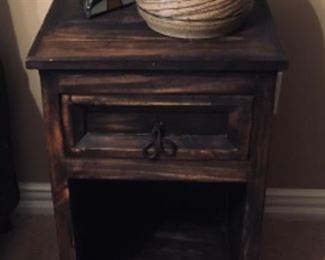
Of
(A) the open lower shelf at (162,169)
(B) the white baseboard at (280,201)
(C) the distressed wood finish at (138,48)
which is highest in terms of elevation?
(C) the distressed wood finish at (138,48)

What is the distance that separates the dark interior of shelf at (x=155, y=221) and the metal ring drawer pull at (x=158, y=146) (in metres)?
0.26

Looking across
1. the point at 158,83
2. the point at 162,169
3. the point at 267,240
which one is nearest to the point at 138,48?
the point at 158,83

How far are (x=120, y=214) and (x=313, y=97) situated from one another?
0.49 meters

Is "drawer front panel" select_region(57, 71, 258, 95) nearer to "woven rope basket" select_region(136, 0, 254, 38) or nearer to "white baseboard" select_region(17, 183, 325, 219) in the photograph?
"woven rope basket" select_region(136, 0, 254, 38)

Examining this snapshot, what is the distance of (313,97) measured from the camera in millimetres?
1439

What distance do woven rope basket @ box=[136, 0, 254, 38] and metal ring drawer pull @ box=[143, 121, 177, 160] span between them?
15 centimetres

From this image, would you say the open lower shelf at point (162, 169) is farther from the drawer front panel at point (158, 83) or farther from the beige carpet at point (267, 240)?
the beige carpet at point (267, 240)

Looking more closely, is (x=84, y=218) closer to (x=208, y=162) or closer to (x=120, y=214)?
(x=120, y=214)

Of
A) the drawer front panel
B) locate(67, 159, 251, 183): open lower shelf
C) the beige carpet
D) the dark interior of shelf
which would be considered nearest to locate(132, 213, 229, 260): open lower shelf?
the dark interior of shelf

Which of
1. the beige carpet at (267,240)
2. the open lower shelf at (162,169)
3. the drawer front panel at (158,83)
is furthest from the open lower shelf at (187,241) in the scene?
the drawer front panel at (158,83)

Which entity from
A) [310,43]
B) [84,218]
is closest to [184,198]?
[84,218]

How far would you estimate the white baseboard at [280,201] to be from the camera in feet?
5.14

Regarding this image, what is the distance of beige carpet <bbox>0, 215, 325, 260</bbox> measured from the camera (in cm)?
147

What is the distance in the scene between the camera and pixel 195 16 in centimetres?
98
